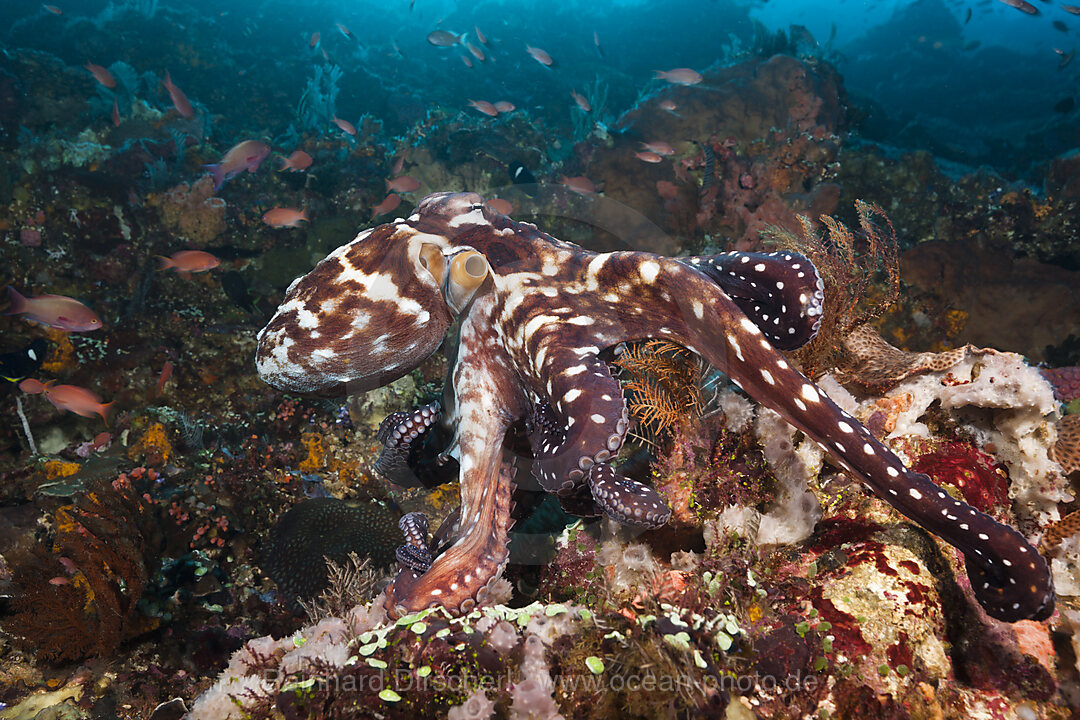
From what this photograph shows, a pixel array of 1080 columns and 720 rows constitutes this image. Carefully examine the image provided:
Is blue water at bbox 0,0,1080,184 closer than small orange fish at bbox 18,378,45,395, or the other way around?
small orange fish at bbox 18,378,45,395

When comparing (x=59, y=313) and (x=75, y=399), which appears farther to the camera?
(x=59, y=313)

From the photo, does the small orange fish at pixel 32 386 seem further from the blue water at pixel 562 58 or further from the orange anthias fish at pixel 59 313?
the blue water at pixel 562 58

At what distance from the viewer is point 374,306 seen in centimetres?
277

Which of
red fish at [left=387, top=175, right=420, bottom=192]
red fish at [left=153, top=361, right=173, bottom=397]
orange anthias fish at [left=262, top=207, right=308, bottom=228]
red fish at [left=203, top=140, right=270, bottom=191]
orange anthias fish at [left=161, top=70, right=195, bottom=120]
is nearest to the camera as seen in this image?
red fish at [left=153, top=361, right=173, bottom=397]

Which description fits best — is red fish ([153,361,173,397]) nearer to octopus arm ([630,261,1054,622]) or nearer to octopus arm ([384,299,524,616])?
octopus arm ([384,299,524,616])

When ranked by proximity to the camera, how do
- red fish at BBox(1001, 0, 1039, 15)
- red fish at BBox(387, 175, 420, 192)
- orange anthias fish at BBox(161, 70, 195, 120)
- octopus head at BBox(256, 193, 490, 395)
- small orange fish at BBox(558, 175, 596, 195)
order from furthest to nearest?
red fish at BBox(1001, 0, 1039, 15) → orange anthias fish at BBox(161, 70, 195, 120) → red fish at BBox(387, 175, 420, 192) → small orange fish at BBox(558, 175, 596, 195) → octopus head at BBox(256, 193, 490, 395)

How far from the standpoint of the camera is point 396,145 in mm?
15211

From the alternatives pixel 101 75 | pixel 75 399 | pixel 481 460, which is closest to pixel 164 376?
pixel 75 399

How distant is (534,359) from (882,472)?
1.48 metres

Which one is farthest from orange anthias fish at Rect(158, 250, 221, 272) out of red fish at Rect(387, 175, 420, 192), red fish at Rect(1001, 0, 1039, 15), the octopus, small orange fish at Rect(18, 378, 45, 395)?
red fish at Rect(1001, 0, 1039, 15)

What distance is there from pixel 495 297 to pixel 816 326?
1.56 meters

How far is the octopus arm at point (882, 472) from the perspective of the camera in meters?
1.91

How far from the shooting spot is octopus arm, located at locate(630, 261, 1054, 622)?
191cm

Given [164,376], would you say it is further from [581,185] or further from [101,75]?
[101,75]
